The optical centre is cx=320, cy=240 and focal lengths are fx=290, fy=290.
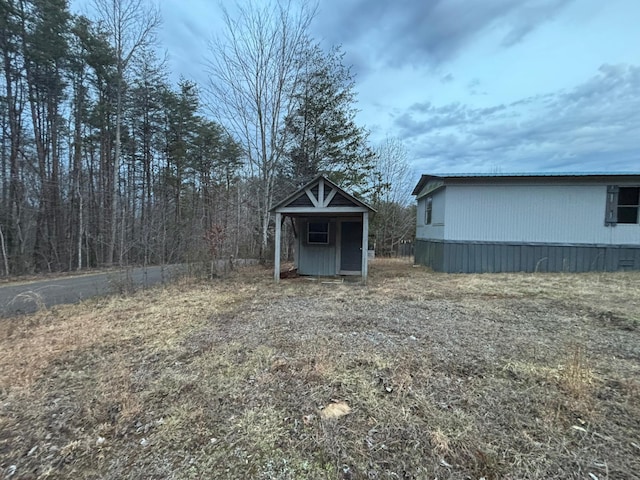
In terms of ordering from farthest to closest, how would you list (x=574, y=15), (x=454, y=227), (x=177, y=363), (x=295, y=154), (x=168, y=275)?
(x=295, y=154) → (x=454, y=227) → (x=168, y=275) → (x=574, y=15) → (x=177, y=363)

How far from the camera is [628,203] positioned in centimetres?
964

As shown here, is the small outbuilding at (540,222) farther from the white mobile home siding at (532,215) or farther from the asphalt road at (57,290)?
the asphalt road at (57,290)

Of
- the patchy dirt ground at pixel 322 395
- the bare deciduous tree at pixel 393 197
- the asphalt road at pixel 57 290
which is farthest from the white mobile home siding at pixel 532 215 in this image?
the asphalt road at pixel 57 290

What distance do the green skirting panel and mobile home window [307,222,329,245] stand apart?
13.6ft

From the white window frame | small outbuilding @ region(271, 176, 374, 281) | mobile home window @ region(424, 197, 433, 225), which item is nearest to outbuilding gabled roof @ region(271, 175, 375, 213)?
small outbuilding @ region(271, 176, 374, 281)

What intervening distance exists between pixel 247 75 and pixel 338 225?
806 centimetres

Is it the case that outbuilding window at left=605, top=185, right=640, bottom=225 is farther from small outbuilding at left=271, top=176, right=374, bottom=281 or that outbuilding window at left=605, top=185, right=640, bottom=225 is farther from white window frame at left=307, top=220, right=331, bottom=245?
white window frame at left=307, top=220, right=331, bottom=245

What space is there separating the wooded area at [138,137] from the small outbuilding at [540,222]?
638 centimetres

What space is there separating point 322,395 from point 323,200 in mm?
5642

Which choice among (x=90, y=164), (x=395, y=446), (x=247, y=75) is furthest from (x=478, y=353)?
(x=90, y=164)

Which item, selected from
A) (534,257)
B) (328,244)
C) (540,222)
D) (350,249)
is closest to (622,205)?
(540,222)

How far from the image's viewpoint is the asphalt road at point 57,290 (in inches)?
215

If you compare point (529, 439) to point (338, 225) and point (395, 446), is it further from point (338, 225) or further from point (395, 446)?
point (338, 225)

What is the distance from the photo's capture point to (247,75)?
484 inches
